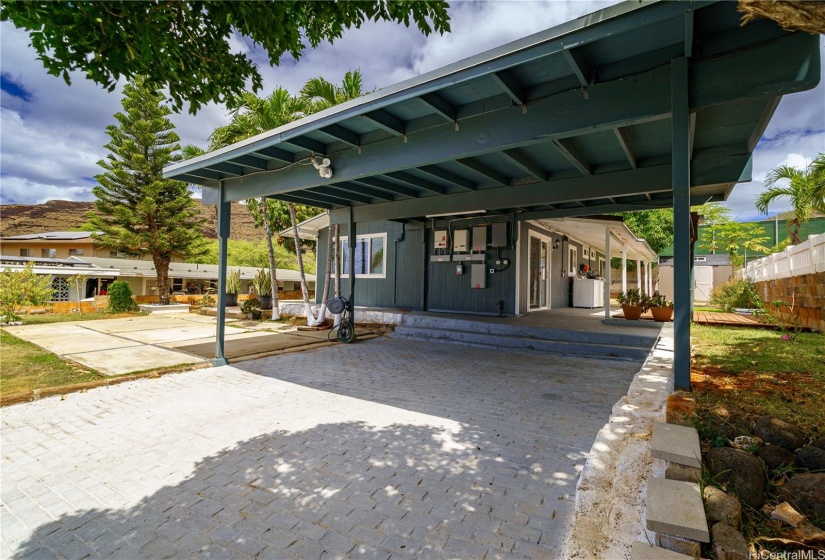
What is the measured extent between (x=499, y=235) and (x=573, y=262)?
564 cm

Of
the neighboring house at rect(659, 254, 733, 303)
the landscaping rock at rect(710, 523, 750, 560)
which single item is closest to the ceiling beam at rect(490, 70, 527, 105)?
the landscaping rock at rect(710, 523, 750, 560)

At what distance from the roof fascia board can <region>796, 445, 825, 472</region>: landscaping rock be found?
95.4 inches

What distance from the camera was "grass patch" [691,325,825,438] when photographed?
2365 mm

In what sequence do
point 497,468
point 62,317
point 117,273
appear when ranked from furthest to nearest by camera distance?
point 117,273 → point 62,317 → point 497,468

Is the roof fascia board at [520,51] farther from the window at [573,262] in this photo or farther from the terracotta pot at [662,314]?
the window at [573,262]

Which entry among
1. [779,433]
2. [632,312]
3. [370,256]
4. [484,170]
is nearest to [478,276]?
[632,312]

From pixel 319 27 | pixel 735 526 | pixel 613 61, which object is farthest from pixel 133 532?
pixel 613 61

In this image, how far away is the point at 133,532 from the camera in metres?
1.93

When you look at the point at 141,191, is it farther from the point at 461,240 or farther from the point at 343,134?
the point at 343,134

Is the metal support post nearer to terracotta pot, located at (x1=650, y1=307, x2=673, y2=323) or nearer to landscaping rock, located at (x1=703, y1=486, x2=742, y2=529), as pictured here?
landscaping rock, located at (x1=703, y1=486, x2=742, y2=529)

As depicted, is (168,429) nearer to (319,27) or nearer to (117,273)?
(319,27)

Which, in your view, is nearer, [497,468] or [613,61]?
[497,468]

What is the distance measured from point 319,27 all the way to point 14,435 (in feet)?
14.2

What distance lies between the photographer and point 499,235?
9.67 meters
